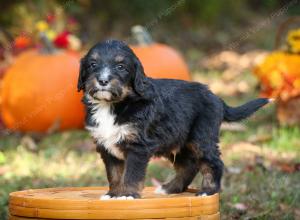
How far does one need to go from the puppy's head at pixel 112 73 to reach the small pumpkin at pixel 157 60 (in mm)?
4209

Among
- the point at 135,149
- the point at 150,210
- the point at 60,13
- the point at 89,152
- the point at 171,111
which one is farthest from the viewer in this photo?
the point at 60,13

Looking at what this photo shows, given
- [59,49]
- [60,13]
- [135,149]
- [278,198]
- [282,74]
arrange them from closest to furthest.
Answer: [135,149] → [278,198] → [282,74] → [59,49] → [60,13]

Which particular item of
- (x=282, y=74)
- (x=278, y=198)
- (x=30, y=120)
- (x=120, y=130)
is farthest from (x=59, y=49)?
(x=120, y=130)

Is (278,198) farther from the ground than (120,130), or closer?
closer

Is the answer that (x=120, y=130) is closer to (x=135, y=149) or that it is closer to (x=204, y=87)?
(x=135, y=149)

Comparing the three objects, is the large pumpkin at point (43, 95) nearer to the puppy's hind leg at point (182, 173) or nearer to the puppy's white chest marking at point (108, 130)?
the puppy's hind leg at point (182, 173)

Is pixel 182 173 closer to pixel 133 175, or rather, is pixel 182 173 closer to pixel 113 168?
pixel 113 168

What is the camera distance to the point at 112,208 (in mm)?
3854

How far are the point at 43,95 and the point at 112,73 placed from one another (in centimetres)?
471

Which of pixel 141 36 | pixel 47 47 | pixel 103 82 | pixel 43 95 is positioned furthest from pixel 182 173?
pixel 47 47

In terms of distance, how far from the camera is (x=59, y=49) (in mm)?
9445

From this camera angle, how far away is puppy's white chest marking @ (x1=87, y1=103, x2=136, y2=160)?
4195 millimetres

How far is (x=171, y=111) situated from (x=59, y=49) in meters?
5.19

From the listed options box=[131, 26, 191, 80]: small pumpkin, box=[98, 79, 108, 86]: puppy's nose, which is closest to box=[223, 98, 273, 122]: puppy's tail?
box=[98, 79, 108, 86]: puppy's nose
